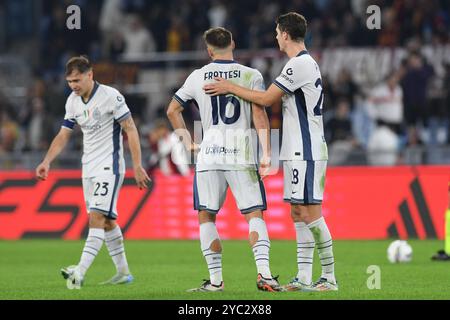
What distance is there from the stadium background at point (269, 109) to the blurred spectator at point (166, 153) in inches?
1.9

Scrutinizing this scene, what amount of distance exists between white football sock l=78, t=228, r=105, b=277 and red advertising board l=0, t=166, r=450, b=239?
338 inches

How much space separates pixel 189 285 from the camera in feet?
40.2

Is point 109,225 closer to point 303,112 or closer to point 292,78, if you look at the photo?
point 303,112

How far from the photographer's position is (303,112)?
1107 cm

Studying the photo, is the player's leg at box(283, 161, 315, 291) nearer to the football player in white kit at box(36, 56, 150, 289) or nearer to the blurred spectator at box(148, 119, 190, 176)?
the football player in white kit at box(36, 56, 150, 289)

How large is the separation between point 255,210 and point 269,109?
13.2 metres

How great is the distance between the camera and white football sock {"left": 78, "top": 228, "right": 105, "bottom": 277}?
1205 cm

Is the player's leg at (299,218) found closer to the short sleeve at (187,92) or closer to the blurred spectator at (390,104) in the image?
the short sleeve at (187,92)

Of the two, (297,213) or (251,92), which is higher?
(251,92)

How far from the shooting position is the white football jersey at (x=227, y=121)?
11039 mm

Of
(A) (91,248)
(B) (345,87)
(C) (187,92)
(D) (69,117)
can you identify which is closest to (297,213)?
(C) (187,92)
